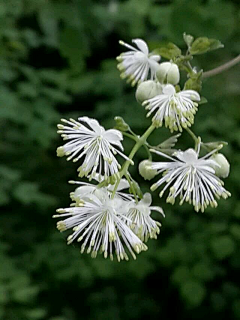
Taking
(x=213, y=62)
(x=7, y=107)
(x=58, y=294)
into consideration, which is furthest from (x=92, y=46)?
(x=58, y=294)

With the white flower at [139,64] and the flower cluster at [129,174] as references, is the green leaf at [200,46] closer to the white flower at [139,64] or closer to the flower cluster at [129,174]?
the flower cluster at [129,174]

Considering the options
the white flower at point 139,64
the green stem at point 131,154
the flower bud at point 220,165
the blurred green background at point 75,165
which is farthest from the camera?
the blurred green background at point 75,165

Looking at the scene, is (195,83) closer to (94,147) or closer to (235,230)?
(94,147)

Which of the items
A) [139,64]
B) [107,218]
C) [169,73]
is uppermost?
[139,64]

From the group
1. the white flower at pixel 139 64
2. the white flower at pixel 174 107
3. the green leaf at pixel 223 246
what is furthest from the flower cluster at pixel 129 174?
the green leaf at pixel 223 246

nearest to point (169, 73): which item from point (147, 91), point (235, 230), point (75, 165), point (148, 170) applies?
point (147, 91)
